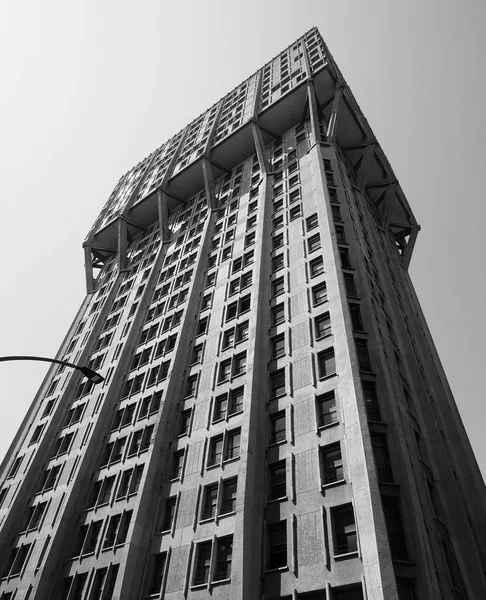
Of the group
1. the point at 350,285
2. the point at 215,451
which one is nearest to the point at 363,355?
the point at 350,285

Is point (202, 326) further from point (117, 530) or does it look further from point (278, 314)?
point (117, 530)

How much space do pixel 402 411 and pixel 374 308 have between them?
7764mm

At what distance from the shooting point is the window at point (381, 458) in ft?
74.7

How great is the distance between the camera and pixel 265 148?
58719mm

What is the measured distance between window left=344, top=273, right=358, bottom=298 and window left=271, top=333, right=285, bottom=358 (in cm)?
538

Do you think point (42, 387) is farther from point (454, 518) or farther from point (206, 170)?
point (454, 518)

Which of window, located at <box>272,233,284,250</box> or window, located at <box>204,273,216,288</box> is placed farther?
window, located at <box>204,273,216,288</box>

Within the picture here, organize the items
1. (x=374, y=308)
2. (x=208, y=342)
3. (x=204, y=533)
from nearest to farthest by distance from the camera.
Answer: (x=204, y=533) → (x=374, y=308) → (x=208, y=342)

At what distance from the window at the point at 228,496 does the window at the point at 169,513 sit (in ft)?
11.2

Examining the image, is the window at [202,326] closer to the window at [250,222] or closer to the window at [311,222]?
the window at [311,222]

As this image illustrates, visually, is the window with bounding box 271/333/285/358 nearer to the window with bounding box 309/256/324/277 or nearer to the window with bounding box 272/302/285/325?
the window with bounding box 272/302/285/325

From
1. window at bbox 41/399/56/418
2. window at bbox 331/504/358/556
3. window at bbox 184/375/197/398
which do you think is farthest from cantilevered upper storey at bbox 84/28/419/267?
window at bbox 331/504/358/556

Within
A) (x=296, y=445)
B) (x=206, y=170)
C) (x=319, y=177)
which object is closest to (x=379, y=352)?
(x=296, y=445)

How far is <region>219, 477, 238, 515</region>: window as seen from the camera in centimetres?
2531
